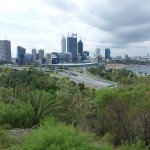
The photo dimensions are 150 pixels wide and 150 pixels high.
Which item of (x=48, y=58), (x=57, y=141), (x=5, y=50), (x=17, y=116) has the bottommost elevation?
(x=17, y=116)

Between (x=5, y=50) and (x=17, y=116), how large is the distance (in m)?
122

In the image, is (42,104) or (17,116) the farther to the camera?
(42,104)

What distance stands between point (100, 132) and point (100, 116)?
695 millimetres

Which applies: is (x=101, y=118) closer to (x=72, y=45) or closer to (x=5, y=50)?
(x=5, y=50)

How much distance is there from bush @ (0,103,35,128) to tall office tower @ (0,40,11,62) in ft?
393

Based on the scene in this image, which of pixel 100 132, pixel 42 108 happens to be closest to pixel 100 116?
pixel 100 132

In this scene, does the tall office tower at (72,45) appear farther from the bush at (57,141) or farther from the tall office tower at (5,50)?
the bush at (57,141)

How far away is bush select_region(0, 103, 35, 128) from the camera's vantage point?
43.2 feet

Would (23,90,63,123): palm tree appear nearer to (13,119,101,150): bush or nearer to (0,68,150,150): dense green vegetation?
(0,68,150,150): dense green vegetation

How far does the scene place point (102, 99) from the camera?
1222 cm

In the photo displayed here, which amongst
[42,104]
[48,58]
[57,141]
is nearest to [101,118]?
[42,104]

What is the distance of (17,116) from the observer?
13.4 metres

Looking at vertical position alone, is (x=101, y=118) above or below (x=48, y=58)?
below

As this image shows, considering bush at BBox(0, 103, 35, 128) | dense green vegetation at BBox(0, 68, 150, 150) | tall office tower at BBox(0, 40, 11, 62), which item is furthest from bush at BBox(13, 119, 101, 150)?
tall office tower at BBox(0, 40, 11, 62)
